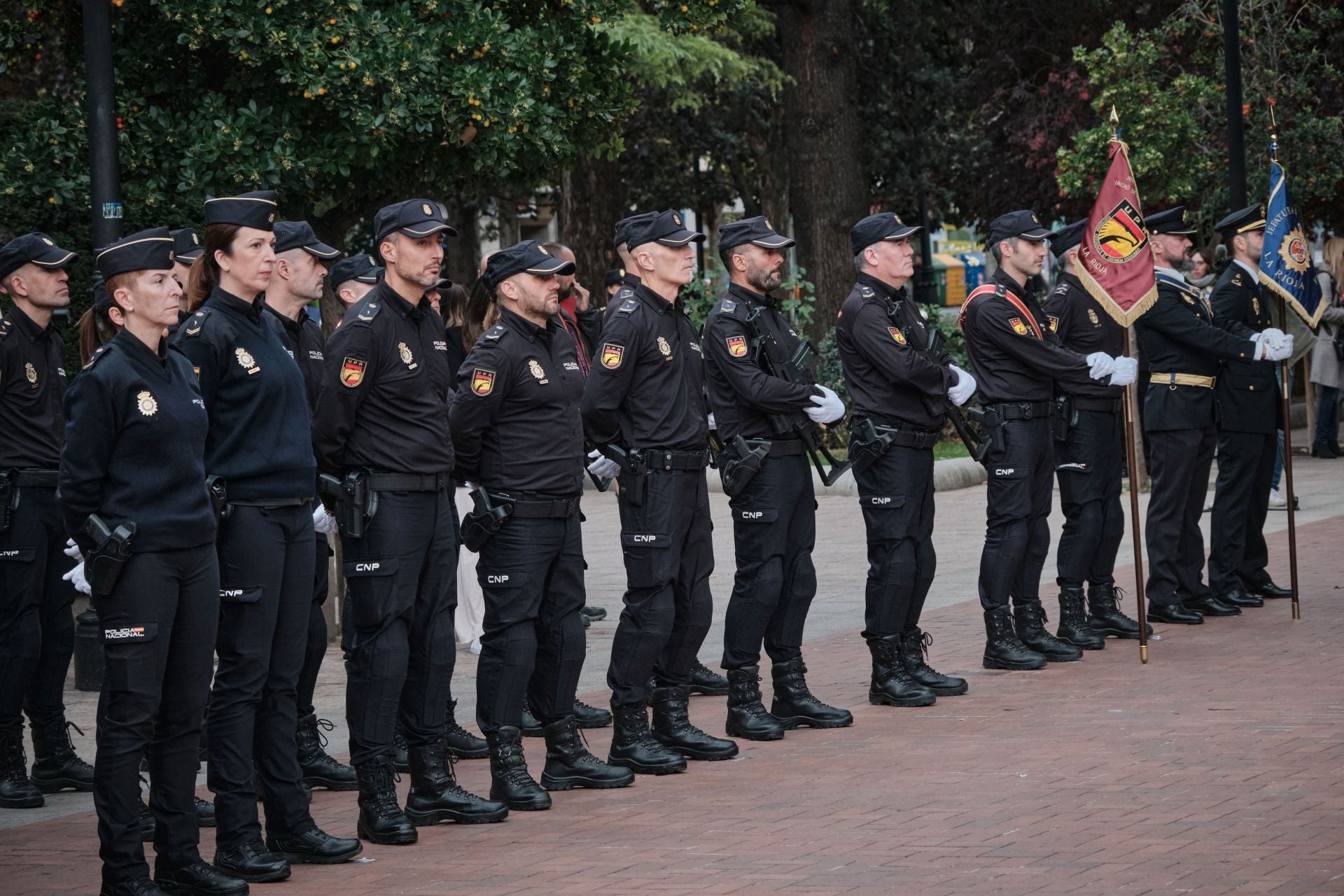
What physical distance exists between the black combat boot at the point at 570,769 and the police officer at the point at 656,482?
Result: 23 cm

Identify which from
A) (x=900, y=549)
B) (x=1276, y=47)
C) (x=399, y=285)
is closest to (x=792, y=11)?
(x=1276, y=47)

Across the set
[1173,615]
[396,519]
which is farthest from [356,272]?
[1173,615]

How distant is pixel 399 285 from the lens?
7027 millimetres

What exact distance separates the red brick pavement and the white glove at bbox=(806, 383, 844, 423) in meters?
1.42

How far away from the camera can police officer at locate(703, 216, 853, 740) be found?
27.5 ft

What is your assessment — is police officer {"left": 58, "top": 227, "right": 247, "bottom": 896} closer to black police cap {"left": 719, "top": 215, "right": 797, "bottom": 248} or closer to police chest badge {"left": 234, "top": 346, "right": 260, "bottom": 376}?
police chest badge {"left": 234, "top": 346, "right": 260, "bottom": 376}

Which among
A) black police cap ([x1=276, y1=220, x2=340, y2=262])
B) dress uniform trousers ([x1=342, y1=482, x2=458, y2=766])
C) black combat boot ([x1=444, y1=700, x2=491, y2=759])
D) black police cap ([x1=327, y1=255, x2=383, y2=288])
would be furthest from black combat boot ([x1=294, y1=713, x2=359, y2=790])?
black police cap ([x1=327, y1=255, x2=383, y2=288])

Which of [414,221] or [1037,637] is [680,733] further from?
[1037,637]

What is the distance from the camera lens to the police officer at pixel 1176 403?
1105cm

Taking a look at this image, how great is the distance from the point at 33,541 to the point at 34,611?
30 centimetres

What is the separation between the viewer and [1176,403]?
11219mm

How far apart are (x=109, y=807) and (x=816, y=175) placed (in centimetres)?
1796

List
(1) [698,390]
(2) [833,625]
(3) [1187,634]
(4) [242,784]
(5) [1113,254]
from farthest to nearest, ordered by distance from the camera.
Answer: (2) [833,625] < (3) [1187,634] < (5) [1113,254] < (1) [698,390] < (4) [242,784]

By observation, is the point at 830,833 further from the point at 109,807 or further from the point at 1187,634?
the point at 1187,634
